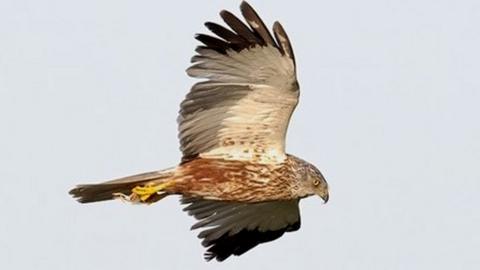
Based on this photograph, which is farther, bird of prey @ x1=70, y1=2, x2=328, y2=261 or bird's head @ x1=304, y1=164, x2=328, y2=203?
bird's head @ x1=304, y1=164, x2=328, y2=203

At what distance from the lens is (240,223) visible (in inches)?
760

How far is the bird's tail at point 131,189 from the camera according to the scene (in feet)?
58.2

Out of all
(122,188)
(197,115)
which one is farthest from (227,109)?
(122,188)

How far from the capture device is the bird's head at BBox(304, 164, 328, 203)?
59.7 ft

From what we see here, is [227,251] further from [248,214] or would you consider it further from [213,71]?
[213,71]

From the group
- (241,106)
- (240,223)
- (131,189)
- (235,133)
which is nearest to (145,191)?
(131,189)

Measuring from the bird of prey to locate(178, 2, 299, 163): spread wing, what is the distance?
1 cm

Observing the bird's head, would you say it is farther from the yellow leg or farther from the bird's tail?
the yellow leg

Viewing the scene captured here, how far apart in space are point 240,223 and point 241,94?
2.27 metres

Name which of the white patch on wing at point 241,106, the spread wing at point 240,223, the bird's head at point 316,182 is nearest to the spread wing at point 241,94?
the white patch on wing at point 241,106

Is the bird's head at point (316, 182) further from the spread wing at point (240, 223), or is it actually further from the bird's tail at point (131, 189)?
the bird's tail at point (131, 189)

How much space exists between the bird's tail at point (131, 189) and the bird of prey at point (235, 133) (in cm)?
1

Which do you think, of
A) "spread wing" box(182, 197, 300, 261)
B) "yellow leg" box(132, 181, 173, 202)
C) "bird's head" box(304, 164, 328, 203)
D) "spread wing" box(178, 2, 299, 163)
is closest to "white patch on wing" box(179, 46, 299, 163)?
"spread wing" box(178, 2, 299, 163)

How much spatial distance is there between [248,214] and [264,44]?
2.96 metres
